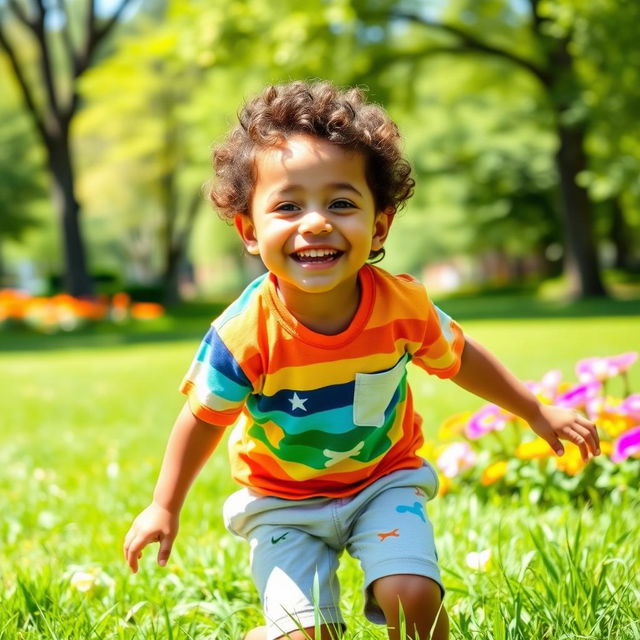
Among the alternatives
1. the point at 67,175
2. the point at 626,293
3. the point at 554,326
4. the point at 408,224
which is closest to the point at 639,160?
the point at 626,293

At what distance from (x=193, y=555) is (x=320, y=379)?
102 centimetres

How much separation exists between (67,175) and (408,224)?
66.2 ft

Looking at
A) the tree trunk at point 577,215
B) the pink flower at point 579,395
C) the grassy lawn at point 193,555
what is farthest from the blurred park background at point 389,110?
the pink flower at point 579,395

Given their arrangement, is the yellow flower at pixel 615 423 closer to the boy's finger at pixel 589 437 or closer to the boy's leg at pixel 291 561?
the boy's finger at pixel 589 437

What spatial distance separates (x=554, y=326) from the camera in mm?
12469

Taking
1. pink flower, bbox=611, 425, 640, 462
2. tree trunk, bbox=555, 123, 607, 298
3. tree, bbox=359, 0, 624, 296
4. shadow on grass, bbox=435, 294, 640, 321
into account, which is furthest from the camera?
tree trunk, bbox=555, 123, 607, 298

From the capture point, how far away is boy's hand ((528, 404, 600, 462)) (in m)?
2.39

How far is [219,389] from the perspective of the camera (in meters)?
2.20

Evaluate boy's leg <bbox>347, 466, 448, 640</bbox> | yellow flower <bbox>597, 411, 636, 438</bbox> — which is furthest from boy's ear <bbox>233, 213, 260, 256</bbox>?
yellow flower <bbox>597, 411, 636, 438</bbox>

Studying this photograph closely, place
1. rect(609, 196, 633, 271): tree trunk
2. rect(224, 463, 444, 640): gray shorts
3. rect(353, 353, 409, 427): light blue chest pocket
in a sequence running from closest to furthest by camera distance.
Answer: rect(224, 463, 444, 640): gray shorts
rect(353, 353, 409, 427): light blue chest pocket
rect(609, 196, 633, 271): tree trunk

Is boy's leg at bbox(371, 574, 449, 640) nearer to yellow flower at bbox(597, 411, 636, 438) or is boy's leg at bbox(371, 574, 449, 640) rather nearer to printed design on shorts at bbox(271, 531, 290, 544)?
printed design on shorts at bbox(271, 531, 290, 544)

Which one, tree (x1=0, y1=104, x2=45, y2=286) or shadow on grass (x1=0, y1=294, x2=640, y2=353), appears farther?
tree (x1=0, y1=104, x2=45, y2=286)

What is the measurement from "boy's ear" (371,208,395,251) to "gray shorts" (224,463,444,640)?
1.88ft

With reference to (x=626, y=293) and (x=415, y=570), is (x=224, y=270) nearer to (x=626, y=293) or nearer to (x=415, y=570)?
(x=626, y=293)
